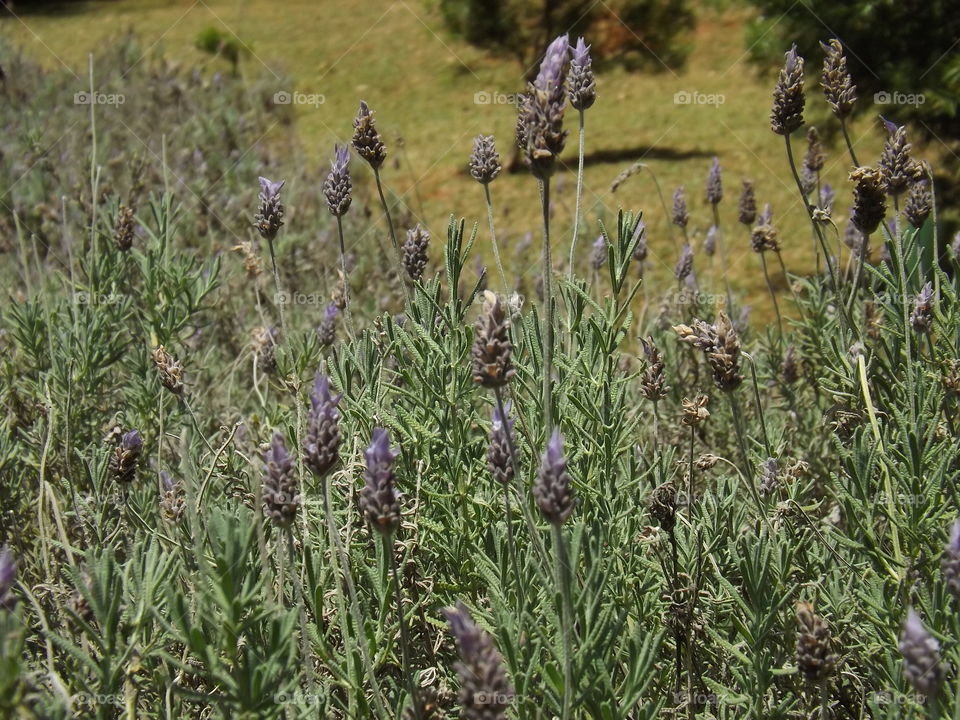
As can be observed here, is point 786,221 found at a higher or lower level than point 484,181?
lower

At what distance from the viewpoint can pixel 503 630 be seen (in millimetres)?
1203

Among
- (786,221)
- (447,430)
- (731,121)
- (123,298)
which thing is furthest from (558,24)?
(447,430)

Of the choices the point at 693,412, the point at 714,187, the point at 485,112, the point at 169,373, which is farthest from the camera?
the point at 485,112

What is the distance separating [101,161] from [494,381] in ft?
14.2

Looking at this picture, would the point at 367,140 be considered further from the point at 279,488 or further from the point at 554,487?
the point at 554,487

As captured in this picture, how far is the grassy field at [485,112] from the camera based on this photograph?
630 centimetres

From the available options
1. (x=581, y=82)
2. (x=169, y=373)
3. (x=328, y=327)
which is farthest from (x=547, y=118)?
(x=328, y=327)

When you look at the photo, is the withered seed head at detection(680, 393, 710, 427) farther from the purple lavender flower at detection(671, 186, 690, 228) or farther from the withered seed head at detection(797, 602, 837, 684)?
the purple lavender flower at detection(671, 186, 690, 228)

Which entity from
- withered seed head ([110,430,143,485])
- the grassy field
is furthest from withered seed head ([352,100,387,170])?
the grassy field

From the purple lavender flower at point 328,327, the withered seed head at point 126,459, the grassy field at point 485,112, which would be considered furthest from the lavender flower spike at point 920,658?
the grassy field at point 485,112

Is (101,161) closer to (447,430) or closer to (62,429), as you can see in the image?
(62,429)

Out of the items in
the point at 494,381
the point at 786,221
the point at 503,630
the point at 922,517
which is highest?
the point at 494,381

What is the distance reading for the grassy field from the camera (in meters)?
6.30

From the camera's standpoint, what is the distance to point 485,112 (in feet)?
32.3
